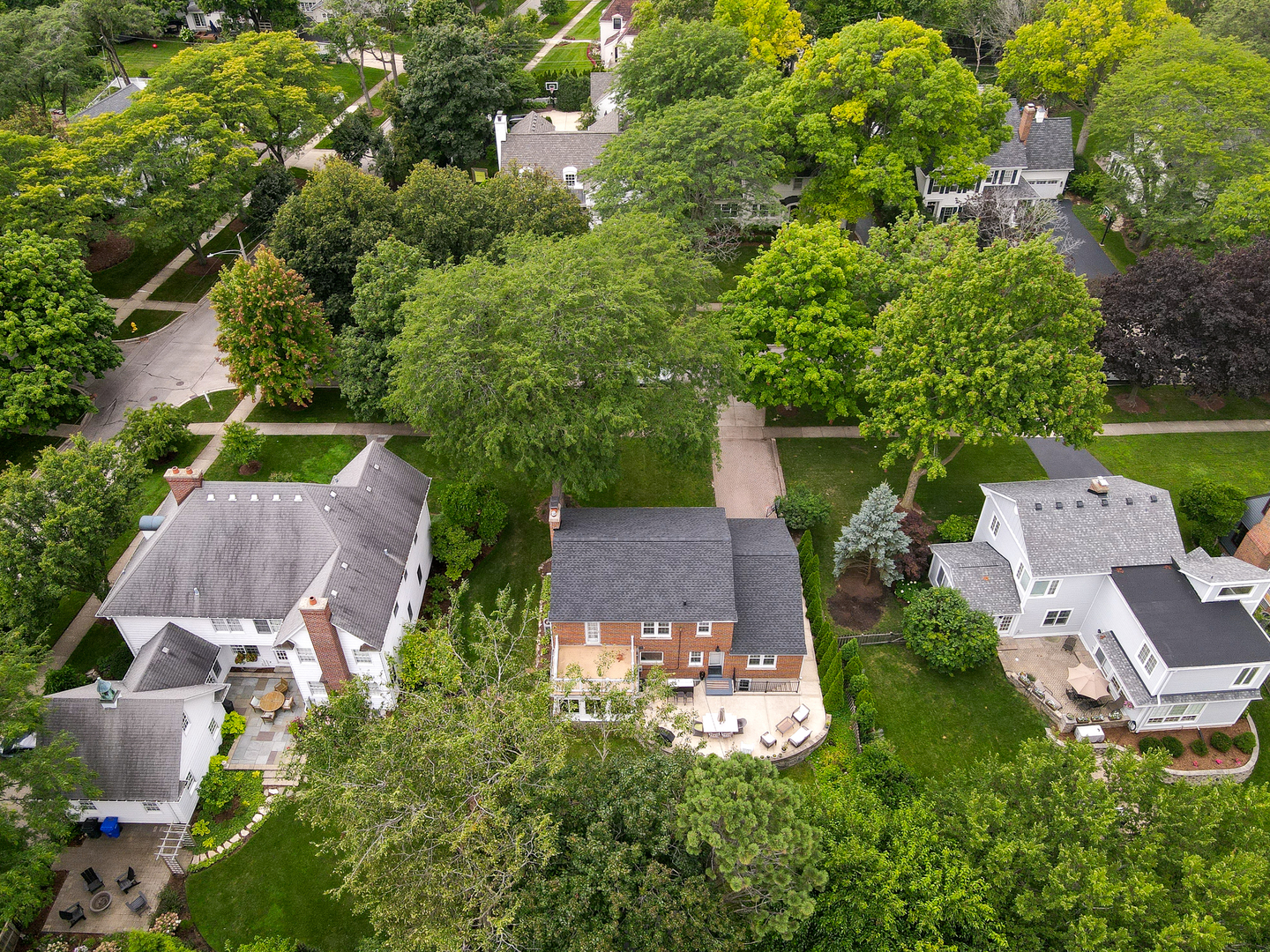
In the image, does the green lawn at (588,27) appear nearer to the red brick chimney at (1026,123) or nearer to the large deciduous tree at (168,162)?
the large deciduous tree at (168,162)

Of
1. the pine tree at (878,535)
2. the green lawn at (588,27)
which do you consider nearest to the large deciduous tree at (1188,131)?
the pine tree at (878,535)

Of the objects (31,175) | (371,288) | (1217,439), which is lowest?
(1217,439)

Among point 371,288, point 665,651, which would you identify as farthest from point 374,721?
point 371,288

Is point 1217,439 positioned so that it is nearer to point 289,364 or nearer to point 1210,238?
point 1210,238

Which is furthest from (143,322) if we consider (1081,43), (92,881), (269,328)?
(1081,43)

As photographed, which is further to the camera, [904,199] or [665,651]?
[904,199]

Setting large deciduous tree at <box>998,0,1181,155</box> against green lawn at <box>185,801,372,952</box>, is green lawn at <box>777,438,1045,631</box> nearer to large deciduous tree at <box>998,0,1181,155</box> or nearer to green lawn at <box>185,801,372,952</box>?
green lawn at <box>185,801,372,952</box>

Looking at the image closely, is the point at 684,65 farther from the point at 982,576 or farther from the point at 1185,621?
the point at 1185,621
